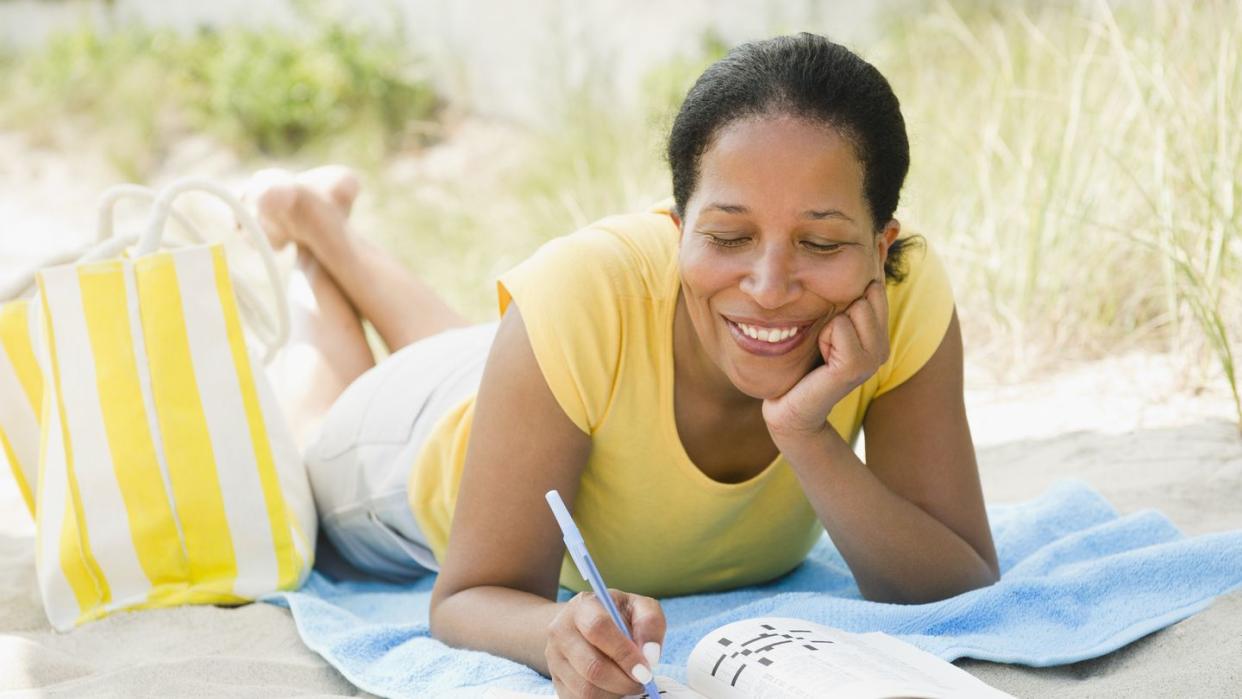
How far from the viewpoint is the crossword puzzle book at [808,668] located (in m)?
1.83

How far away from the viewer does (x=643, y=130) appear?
6.90 meters

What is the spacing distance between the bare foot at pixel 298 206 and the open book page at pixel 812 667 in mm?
2194

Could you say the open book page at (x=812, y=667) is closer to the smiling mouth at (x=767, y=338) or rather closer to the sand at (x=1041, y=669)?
the sand at (x=1041, y=669)

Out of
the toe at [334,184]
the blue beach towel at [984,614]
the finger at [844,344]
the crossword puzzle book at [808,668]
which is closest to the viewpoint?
the crossword puzzle book at [808,668]

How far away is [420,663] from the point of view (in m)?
2.46

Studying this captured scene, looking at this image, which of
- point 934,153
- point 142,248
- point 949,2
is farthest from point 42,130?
point 142,248

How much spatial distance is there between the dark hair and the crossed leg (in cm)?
181

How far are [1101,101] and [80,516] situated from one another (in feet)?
12.8

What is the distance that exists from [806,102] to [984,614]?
3.38 ft

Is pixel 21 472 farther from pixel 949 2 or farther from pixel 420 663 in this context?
pixel 949 2

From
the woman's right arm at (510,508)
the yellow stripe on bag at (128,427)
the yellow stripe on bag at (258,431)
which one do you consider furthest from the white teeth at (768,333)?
the yellow stripe on bag at (128,427)

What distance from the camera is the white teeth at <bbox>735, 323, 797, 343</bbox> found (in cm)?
225

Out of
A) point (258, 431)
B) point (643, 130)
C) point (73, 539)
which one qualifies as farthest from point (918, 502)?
point (643, 130)

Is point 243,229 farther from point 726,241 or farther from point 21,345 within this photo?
point 726,241
